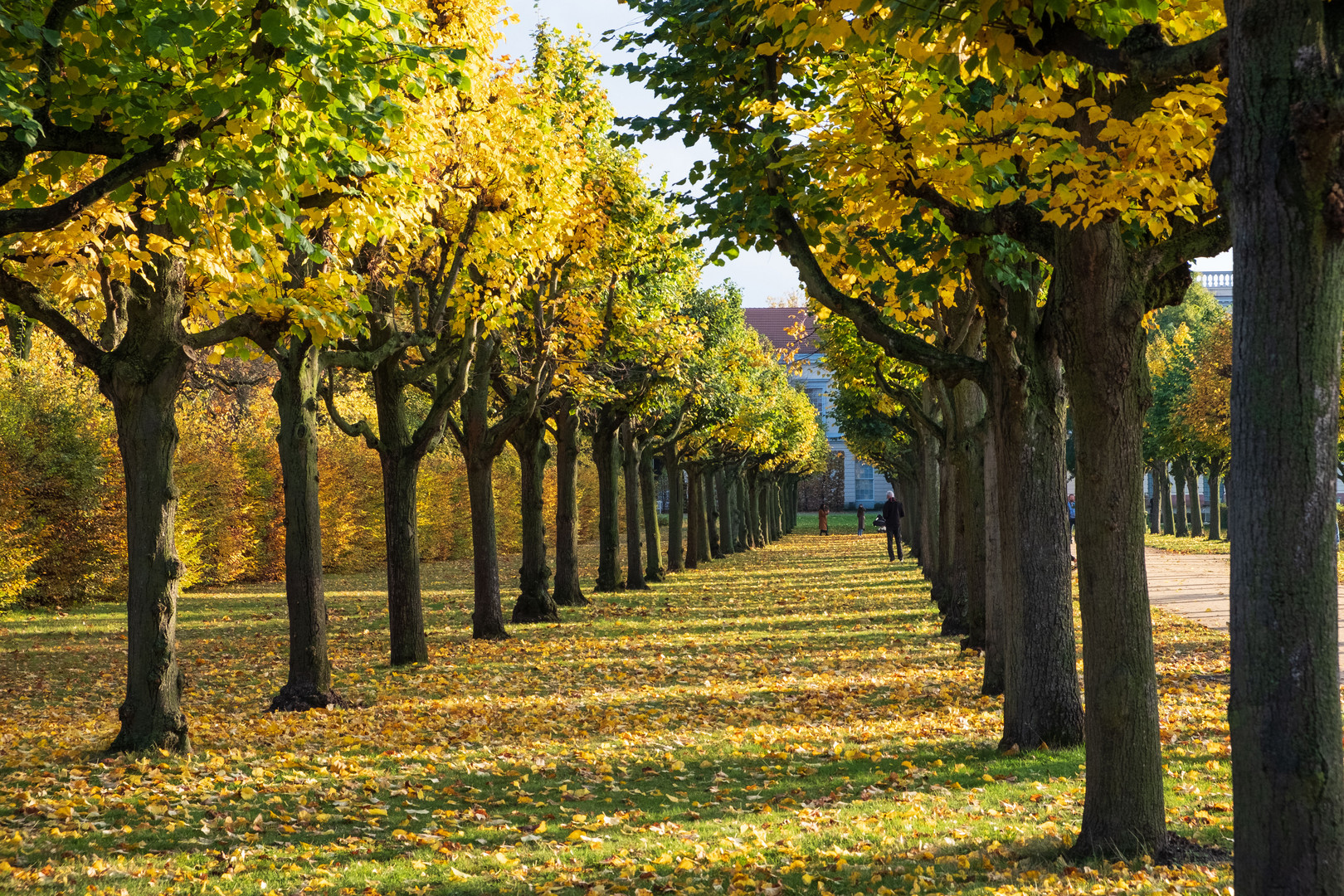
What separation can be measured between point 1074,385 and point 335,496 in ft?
91.0

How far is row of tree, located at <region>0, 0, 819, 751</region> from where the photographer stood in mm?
6086

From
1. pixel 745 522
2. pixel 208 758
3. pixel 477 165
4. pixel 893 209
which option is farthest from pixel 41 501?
pixel 745 522

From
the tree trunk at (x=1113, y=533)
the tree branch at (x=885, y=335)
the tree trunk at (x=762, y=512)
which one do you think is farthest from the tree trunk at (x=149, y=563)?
the tree trunk at (x=762, y=512)

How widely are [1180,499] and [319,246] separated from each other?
5482 centimetres

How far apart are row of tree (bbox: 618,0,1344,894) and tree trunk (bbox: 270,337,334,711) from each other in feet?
13.6

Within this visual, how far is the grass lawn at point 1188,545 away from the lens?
39281 millimetres

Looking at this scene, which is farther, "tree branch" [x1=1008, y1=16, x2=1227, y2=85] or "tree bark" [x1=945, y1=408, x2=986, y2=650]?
"tree bark" [x1=945, y1=408, x2=986, y2=650]

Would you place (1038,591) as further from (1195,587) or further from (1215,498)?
(1215,498)

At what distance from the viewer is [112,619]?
62.1 feet

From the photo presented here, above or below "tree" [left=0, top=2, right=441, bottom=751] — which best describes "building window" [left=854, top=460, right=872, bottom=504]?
below

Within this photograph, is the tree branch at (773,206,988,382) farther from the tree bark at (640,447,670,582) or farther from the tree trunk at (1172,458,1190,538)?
the tree trunk at (1172,458,1190,538)

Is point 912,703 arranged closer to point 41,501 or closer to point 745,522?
point 41,501

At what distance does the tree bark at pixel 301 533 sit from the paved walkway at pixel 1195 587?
922 cm

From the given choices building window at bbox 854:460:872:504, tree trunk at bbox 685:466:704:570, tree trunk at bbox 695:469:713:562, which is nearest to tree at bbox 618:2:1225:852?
tree trunk at bbox 695:469:713:562
